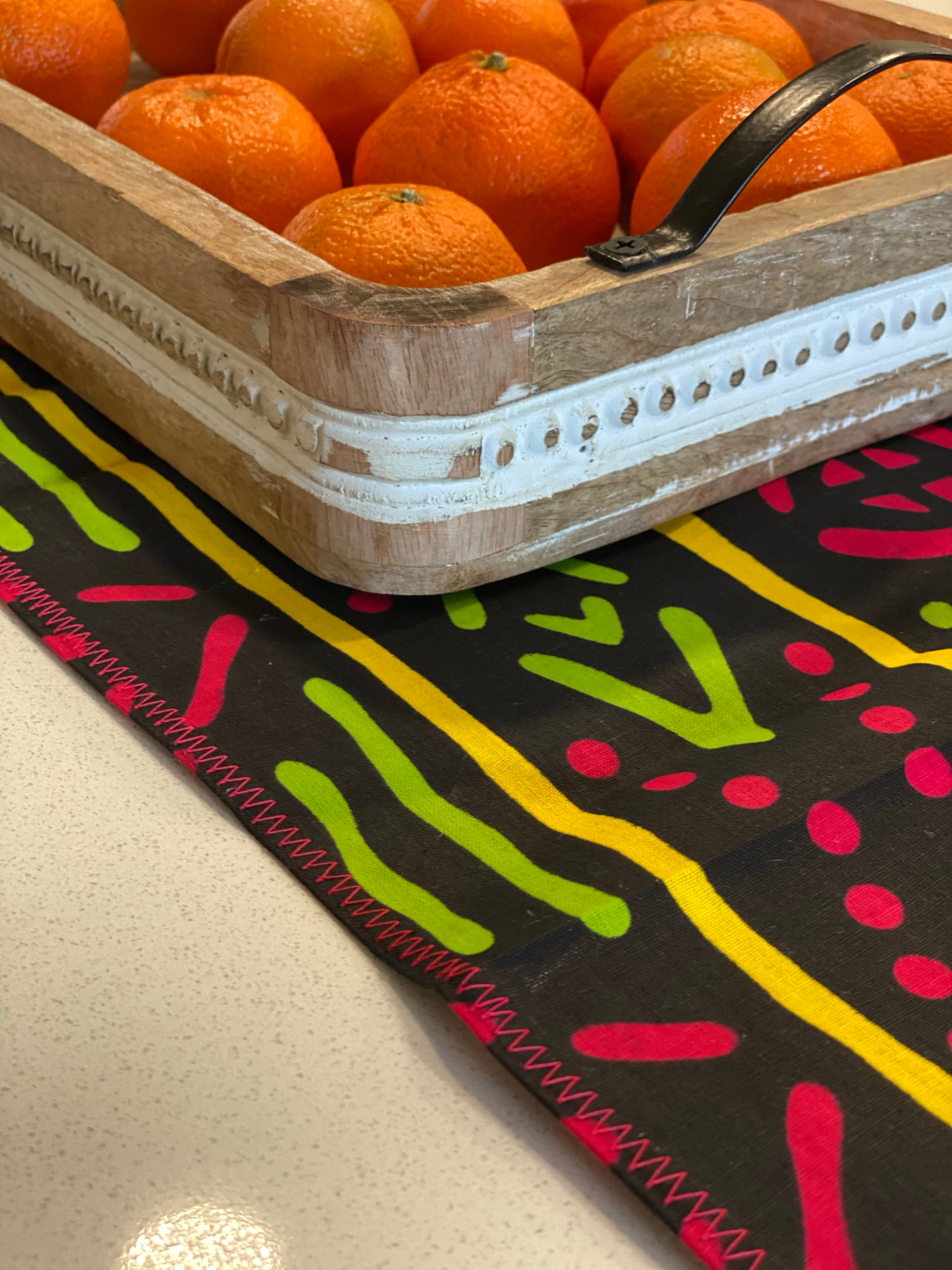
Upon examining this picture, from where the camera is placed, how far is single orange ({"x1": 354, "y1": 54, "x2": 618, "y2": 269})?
0.58 m

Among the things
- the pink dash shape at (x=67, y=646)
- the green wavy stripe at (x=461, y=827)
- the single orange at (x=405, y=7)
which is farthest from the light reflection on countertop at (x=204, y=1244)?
the single orange at (x=405, y=7)

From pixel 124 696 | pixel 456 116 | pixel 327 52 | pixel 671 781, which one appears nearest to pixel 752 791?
pixel 671 781

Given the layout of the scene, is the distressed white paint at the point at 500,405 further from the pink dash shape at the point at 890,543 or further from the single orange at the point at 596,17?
the single orange at the point at 596,17

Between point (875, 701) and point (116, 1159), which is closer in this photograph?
point (116, 1159)

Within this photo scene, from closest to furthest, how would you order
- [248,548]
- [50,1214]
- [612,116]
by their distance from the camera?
[50,1214], [248,548], [612,116]

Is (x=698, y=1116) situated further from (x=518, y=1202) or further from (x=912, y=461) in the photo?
(x=912, y=461)

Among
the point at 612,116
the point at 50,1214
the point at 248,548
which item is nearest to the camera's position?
the point at 50,1214

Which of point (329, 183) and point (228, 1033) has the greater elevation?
point (329, 183)

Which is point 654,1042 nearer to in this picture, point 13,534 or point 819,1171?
point 819,1171

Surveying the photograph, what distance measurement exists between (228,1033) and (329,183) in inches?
17.4

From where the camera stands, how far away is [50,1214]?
0.31 m

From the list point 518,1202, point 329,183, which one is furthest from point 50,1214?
point 329,183

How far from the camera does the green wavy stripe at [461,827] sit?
1.26ft

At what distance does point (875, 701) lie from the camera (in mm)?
481
